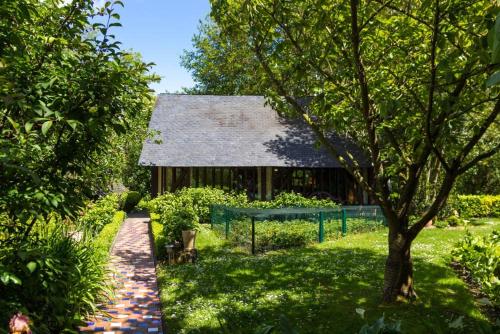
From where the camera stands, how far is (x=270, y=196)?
2450 centimetres

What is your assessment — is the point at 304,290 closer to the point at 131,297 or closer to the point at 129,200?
the point at 131,297

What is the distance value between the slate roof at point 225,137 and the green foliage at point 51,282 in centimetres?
1389

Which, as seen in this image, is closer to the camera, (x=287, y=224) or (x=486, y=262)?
(x=486, y=262)

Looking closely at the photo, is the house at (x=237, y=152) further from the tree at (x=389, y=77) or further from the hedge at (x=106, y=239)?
the tree at (x=389, y=77)

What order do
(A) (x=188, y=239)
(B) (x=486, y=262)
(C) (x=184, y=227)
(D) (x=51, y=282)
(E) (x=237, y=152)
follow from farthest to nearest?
(E) (x=237, y=152)
(C) (x=184, y=227)
(A) (x=188, y=239)
(B) (x=486, y=262)
(D) (x=51, y=282)

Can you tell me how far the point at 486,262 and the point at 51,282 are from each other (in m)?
6.67

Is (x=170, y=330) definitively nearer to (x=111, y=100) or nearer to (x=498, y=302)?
(x=111, y=100)

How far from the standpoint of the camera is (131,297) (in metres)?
8.69

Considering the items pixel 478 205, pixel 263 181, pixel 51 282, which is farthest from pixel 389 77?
pixel 263 181

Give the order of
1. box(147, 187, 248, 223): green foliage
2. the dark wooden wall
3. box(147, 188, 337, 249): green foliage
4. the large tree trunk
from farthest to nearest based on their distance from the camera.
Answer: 1. the dark wooden wall
2. box(147, 187, 248, 223): green foliage
3. box(147, 188, 337, 249): green foliage
4. the large tree trunk

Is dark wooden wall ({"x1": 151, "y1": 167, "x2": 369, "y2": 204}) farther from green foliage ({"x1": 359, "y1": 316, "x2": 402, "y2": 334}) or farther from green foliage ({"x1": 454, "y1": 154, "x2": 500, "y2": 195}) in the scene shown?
green foliage ({"x1": 359, "y1": 316, "x2": 402, "y2": 334})

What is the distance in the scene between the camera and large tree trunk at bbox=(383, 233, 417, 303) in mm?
6805

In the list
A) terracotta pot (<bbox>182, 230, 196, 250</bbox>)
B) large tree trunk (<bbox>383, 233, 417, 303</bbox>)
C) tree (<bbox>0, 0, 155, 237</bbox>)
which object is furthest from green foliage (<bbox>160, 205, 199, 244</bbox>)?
tree (<bbox>0, 0, 155, 237</bbox>)

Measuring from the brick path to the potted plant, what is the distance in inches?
42.6
